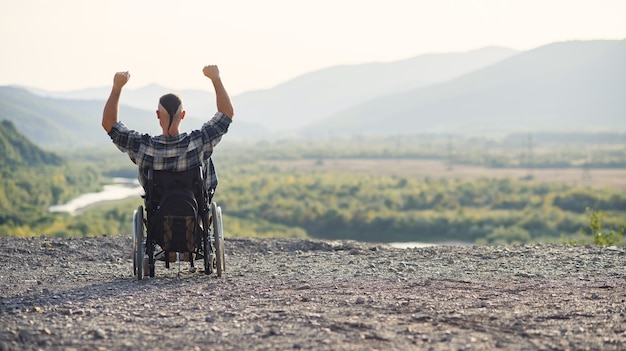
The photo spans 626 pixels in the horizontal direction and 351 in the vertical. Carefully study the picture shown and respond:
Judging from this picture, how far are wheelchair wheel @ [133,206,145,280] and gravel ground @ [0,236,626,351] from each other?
14cm

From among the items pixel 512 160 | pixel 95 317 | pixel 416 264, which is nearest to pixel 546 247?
pixel 416 264

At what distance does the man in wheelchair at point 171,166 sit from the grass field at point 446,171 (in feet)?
295

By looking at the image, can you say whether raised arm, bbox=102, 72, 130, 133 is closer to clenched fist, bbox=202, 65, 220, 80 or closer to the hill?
clenched fist, bbox=202, 65, 220, 80

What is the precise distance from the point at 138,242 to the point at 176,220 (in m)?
0.51

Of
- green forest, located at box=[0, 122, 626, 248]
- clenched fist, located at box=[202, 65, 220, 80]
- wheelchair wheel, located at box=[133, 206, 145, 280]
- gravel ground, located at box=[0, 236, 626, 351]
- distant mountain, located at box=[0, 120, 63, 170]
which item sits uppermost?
distant mountain, located at box=[0, 120, 63, 170]

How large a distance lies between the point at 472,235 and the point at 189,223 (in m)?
56.4

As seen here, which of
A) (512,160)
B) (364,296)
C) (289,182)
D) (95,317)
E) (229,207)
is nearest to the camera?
(95,317)

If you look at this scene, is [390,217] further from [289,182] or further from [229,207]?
[289,182]

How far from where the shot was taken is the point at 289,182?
102 meters

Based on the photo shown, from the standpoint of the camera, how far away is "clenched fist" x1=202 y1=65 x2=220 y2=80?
8535 millimetres

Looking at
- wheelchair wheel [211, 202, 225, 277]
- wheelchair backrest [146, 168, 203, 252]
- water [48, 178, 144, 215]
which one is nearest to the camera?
wheelchair backrest [146, 168, 203, 252]

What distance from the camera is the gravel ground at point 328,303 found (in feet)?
18.8

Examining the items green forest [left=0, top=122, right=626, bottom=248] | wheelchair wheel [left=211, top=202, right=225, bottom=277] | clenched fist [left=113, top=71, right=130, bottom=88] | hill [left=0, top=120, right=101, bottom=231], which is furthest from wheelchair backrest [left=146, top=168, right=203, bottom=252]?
hill [left=0, top=120, right=101, bottom=231]

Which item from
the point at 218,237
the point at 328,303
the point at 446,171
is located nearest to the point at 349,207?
the point at 446,171
